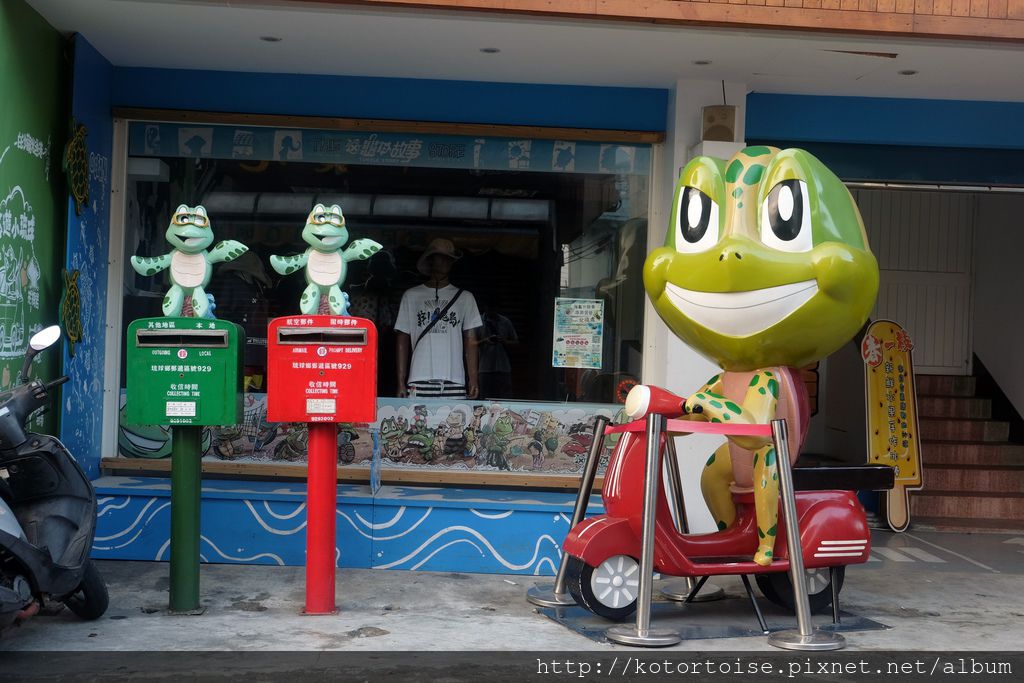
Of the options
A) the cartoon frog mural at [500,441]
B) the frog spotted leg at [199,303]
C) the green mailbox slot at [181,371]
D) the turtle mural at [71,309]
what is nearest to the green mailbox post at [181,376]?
the green mailbox slot at [181,371]

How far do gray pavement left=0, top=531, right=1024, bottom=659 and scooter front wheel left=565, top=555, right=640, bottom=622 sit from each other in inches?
7.6

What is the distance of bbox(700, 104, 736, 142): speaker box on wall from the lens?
661cm

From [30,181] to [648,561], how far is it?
394cm

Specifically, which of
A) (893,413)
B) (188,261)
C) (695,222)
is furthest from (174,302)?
(893,413)

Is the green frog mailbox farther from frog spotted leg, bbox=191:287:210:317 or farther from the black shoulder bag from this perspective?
the black shoulder bag

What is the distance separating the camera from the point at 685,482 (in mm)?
6773

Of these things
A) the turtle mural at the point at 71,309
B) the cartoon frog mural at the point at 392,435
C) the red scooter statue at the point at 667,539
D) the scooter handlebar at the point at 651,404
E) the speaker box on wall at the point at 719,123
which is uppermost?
the speaker box on wall at the point at 719,123

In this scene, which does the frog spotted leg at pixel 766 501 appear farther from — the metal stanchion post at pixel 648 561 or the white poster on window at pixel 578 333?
the white poster on window at pixel 578 333

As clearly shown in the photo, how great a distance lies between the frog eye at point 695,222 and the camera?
5062mm

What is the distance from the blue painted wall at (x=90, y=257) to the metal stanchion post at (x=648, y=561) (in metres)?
3.58

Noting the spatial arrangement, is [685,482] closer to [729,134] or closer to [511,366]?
[511,366]

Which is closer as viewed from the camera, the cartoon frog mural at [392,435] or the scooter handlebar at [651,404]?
the scooter handlebar at [651,404]

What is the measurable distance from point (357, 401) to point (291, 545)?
1.61 meters

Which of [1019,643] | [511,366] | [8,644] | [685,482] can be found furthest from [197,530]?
[1019,643]
